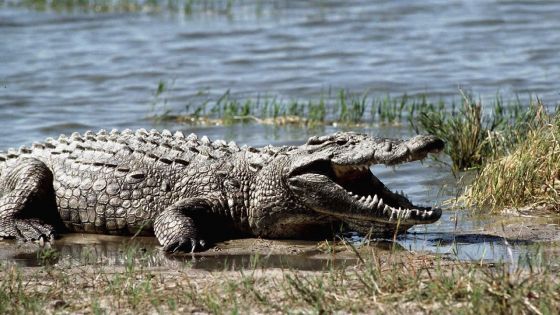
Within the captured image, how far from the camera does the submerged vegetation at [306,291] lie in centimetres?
494

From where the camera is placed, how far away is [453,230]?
7395 mm

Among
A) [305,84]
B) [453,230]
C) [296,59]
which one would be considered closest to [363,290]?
[453,230]

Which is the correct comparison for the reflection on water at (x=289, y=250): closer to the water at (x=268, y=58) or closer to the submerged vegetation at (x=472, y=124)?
the submerged vegetation at (x=472, y=124)

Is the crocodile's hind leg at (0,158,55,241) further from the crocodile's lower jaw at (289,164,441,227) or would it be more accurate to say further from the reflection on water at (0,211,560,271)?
the crocodile's lower jaw at (289,164,441,227)

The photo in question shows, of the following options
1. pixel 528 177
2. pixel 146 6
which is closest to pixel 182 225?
pixel 528 177

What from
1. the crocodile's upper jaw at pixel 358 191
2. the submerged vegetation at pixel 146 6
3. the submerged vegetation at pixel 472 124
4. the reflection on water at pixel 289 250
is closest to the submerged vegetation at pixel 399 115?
the submerged vegetation at pixel 472 124

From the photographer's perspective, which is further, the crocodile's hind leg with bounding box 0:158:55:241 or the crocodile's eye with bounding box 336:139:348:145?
the crocodile's hind leg with bounding box 0:158:55:241

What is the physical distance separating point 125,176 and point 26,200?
2.39 feet

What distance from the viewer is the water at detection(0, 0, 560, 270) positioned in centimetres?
1246

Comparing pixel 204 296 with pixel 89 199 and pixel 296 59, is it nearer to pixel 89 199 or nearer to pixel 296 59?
pixel 89 199

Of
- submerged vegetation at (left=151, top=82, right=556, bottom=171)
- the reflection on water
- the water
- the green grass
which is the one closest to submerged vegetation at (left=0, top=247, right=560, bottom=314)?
the reflection on water

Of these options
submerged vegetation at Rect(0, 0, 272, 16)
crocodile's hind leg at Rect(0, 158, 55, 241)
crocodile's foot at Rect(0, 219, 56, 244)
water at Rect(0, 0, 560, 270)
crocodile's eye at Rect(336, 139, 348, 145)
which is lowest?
submerged vegetation at Rect(0, 0, 272, 16)

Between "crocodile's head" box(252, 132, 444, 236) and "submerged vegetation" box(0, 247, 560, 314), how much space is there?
107 centimetres

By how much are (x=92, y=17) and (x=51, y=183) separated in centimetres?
1316
